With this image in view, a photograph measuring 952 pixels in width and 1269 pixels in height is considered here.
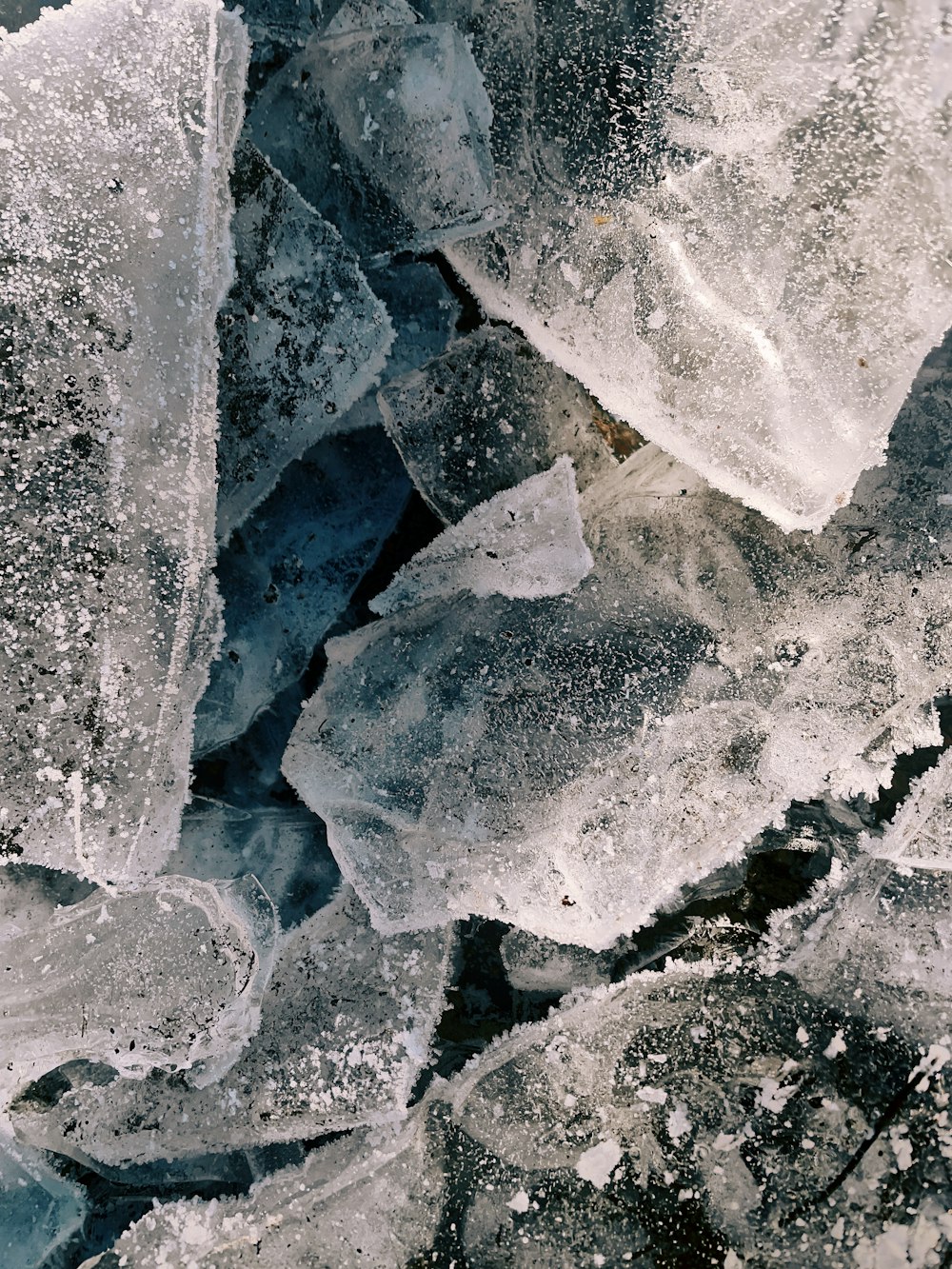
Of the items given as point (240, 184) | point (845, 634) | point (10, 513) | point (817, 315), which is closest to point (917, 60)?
point (817, 315)

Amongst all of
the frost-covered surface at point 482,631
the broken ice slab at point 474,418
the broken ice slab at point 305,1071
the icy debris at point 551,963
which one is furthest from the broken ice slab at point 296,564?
the icy debris at point 551,963

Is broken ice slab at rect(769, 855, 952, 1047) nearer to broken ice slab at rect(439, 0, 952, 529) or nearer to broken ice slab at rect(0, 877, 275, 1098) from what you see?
broken ice slab at rect(439, 0, 952, 529)

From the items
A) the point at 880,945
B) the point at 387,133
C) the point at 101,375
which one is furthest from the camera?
the point at 880,945

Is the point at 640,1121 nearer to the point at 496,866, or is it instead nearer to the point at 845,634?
the point at 496,866

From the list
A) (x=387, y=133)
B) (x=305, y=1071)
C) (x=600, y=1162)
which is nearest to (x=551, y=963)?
(x=600, y=1162)

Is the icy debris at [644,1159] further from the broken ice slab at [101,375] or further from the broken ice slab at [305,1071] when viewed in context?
the broken ice slab at [101,375]

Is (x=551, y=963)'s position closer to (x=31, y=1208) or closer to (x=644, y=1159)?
(x=644, y=1159)
